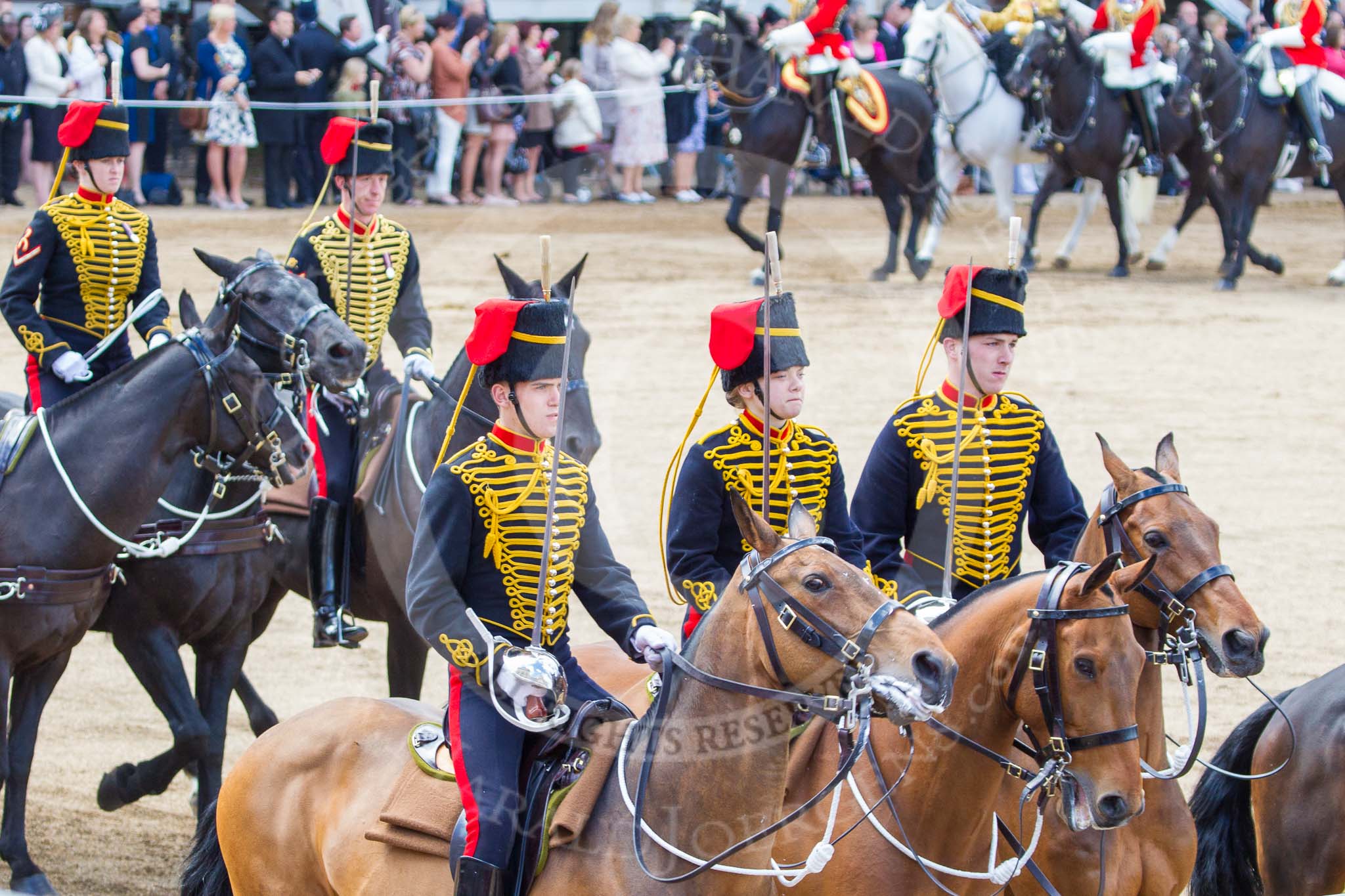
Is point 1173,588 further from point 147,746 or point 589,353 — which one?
point 589,353

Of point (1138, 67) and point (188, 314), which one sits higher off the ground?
point (1138, 67)

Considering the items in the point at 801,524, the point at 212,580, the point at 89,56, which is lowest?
the point at 212,580

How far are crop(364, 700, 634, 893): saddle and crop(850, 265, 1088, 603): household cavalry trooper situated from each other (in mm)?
1257

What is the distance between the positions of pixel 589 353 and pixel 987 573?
A: 762 cm

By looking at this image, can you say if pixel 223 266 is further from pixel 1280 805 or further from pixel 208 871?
pixel 1280 805

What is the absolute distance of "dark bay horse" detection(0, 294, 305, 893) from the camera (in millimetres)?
5379

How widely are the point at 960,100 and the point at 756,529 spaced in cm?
1271

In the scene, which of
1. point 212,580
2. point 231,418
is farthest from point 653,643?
point 212,580

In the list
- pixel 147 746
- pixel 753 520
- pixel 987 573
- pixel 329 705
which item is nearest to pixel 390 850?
pixel 329 705

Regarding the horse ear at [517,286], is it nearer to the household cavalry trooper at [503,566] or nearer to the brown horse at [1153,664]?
the household cavalry trooper at [503,566]

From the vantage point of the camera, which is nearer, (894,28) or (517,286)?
(517,286)

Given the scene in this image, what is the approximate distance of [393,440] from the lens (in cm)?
644

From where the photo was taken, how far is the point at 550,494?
3627mm

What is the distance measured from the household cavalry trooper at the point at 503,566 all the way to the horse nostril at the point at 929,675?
0.68 meters
